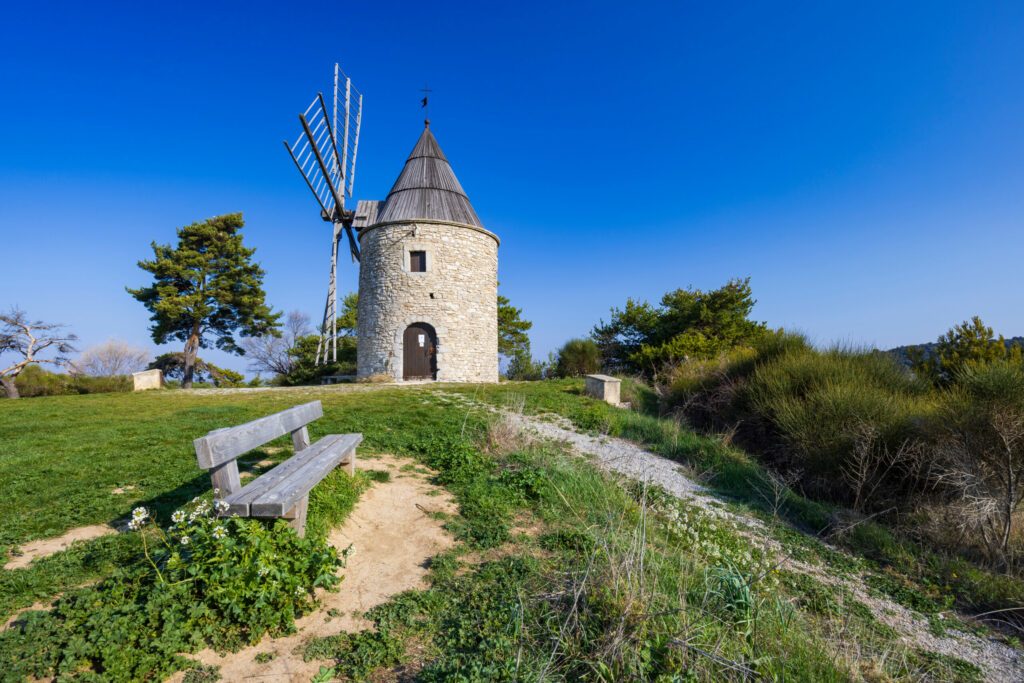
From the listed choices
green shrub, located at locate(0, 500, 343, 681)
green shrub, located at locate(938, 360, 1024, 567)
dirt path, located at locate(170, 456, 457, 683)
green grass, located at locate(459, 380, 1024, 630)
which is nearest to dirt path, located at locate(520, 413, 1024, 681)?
green grass, located at locate(459, 380, 1024, 630)

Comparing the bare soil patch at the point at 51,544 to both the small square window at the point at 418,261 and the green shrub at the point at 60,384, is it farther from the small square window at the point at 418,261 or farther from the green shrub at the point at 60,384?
the green shrub at the point at 60,384

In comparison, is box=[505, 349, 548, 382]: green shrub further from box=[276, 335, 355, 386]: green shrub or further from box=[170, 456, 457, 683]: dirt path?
box=[170, 456, 457, 683]: dirt path

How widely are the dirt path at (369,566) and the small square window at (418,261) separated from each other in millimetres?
11066

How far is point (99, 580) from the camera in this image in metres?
2.73

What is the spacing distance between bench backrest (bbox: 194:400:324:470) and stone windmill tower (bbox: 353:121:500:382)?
10810 mm

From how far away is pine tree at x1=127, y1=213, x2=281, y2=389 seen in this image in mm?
17641

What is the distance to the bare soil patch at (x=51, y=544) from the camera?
294 cm

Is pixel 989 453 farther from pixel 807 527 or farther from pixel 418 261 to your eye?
pixel 418 261

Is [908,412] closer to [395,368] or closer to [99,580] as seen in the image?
[99,580]

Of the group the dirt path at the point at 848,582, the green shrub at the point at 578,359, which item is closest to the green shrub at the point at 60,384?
the green shrub at the point at 578,359

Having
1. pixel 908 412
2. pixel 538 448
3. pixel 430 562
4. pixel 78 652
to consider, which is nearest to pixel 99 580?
pixel 78 652

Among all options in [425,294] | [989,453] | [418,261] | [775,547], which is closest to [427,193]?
[418,261]

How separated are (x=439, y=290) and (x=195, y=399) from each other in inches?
293

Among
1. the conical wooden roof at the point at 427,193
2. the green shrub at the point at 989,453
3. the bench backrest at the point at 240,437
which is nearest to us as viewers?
the bench backrest at the point at 240,437
